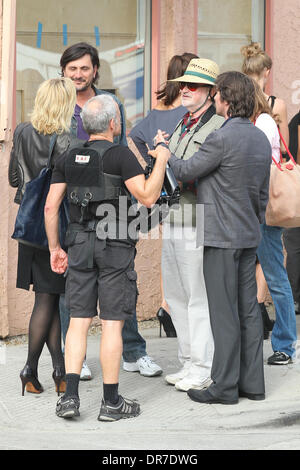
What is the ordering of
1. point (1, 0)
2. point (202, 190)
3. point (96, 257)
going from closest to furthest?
point (96, 257) → point (202, 190) → point (1, 0)

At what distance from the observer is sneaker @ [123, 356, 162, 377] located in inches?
247

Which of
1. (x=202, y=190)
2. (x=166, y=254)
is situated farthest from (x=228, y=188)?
(x=166, y=254)

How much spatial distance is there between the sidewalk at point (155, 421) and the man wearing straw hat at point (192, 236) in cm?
27

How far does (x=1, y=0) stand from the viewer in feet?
23.5

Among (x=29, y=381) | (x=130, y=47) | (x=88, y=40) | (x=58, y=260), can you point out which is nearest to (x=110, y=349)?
(x=58, y=260)

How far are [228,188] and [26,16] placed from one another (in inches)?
117

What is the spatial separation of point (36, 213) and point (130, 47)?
9.72 feet

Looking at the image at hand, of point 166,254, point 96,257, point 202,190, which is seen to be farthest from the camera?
point 166,254

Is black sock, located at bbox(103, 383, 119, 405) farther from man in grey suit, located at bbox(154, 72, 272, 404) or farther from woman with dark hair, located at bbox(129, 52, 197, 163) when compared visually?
woman with dark hair, located at bbox(129, 52, 197, 163)

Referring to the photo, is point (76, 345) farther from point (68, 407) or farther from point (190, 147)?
point (190, 147)

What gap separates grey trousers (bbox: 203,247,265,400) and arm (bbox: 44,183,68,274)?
2.84ft

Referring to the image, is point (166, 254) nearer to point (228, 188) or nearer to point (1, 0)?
point (228, 188)

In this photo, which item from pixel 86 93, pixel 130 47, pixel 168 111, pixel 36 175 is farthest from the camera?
pixel 130 47

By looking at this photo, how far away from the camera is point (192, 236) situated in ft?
18.8
